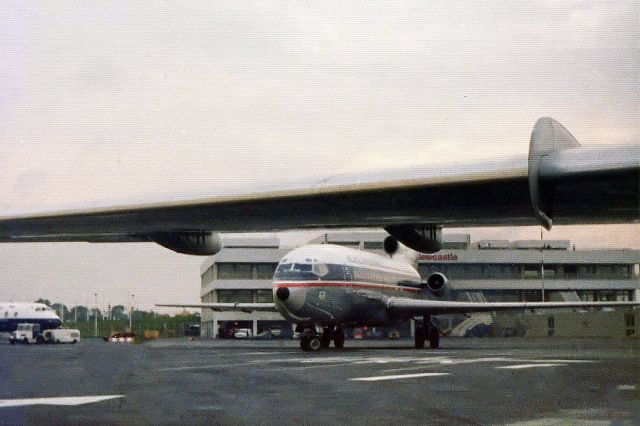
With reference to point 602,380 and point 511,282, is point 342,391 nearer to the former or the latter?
point 602,380

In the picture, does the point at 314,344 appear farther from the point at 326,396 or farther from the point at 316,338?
the point at 326,396

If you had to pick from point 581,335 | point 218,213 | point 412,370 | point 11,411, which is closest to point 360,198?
point 218,213

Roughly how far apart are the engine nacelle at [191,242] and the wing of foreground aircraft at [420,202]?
161 millimetres

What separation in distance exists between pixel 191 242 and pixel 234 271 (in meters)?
81.9

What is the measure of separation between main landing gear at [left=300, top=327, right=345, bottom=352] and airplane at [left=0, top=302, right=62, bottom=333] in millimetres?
42570

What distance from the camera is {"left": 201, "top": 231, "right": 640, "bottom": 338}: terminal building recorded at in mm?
79000

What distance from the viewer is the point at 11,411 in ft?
33.8

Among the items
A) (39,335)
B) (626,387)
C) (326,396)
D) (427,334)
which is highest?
(326,396)

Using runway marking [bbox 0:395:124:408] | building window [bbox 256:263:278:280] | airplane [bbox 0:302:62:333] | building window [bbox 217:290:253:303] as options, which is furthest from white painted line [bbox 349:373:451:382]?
building window [bbox 217:290:253:303]

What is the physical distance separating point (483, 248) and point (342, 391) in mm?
70388

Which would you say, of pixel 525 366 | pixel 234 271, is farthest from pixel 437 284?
pixel 234 271

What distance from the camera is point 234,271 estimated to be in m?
86.8

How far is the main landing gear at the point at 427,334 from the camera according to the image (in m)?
44.1

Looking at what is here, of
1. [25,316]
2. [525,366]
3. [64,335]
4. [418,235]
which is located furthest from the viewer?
[25,316]
